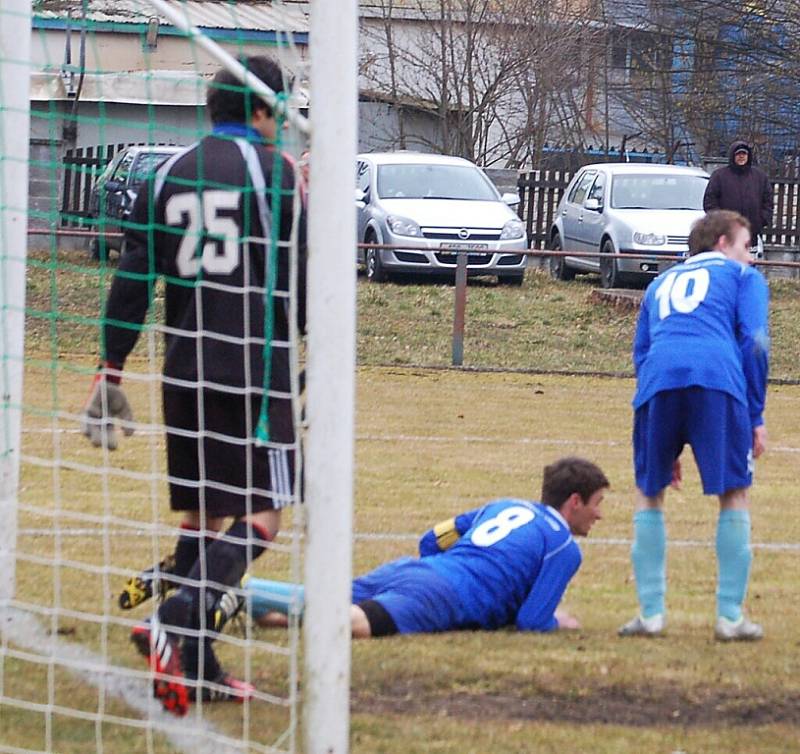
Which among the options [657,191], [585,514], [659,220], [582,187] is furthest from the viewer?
[582,187]

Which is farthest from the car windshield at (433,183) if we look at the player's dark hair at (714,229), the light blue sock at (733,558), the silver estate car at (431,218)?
the light blue sock at (733,558)

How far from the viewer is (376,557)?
687 centimetres

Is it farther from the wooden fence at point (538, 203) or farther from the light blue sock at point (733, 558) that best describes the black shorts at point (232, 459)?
the wooden fence at point (538, 203)

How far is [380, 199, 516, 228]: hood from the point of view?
63.2 ft

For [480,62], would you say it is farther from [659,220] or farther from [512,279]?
[512,279]

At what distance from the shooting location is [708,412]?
218 inches

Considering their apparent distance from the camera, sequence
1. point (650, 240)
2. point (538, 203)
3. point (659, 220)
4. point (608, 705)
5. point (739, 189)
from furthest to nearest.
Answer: point (538, 203), point (659, 220), point (650, 240), point (739, 189), point (608, 705)

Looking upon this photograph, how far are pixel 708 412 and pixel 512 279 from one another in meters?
14.0

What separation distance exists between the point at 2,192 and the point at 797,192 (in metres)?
20.9

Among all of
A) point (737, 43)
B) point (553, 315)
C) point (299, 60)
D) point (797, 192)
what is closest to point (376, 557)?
point (299, 60)

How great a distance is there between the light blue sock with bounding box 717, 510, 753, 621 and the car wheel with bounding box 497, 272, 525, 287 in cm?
1362

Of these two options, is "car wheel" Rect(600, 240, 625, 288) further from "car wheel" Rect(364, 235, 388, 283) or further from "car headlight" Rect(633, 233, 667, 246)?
"car wheel" Rect(364, 235, 388, 283)

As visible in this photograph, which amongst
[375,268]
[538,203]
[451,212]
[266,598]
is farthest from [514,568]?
[538,203]

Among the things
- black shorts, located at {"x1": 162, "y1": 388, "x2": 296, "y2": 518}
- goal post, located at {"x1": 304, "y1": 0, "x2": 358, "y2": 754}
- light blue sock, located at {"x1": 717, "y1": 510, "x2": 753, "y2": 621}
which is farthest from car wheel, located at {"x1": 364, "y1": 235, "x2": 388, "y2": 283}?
goal post, located at {"x1": 304, "y1": 0, "x2": 358, "y2": 754}
